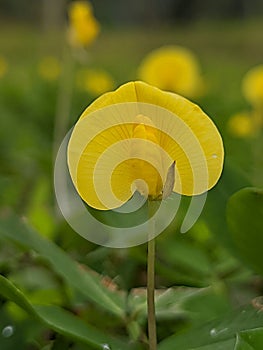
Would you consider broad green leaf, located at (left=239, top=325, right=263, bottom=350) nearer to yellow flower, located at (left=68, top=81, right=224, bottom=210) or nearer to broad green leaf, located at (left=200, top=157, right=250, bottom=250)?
yellow flower, located at (left=68, top=81, right=224, bottom=210)

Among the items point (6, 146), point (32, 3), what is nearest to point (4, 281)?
point (6, 146)

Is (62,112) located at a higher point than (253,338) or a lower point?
higher

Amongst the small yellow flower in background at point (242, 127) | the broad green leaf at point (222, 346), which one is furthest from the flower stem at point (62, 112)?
the broad green leaf at point (222, 346)

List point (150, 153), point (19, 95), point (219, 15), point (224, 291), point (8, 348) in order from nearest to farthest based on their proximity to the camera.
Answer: point (150, 153)
point (8, 348)
point (224, 291)
point (19, 95)
point (219, 15)

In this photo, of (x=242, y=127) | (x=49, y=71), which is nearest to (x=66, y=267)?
(x=242, y=127)

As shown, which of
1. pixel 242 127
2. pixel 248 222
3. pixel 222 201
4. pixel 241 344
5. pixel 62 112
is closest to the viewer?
pixel 241 344

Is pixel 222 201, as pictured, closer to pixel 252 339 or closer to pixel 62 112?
pixel 252 339

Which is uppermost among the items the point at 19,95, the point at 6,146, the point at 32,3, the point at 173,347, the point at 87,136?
the point at 32,3

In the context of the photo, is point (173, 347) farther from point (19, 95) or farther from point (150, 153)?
point (19, 95)
